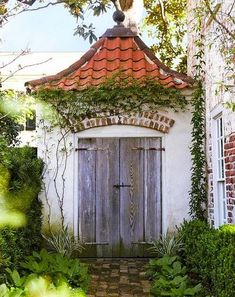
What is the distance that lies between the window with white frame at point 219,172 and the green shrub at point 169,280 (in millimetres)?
1221

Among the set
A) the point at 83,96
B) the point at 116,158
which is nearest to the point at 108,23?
the point at 83,96

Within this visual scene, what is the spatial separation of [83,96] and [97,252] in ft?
9.93

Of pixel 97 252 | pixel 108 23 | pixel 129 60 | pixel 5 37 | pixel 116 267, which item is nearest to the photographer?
pixel 5 37

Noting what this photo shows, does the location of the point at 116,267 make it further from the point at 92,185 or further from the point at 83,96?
the point at 83,96

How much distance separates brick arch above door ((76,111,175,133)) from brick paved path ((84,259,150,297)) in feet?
8.44

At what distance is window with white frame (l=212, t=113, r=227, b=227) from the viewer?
8.93 meters

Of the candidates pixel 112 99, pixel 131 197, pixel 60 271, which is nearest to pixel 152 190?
pixel 131 197

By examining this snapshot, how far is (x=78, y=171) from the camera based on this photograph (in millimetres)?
10414

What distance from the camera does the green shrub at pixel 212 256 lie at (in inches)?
223

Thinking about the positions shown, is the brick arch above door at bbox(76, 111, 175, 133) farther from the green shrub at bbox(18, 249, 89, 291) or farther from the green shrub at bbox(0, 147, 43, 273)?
the green shrub at bbox(18, 249, 89, 291)

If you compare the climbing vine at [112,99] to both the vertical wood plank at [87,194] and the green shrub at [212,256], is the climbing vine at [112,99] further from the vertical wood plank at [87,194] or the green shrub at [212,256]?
the green shrub at [212,256]

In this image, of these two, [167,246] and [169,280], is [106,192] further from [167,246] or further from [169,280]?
[169,280]

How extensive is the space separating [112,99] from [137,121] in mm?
647

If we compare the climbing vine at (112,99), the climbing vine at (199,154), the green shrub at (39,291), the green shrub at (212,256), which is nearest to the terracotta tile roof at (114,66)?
the climbing vine at (112,99)
